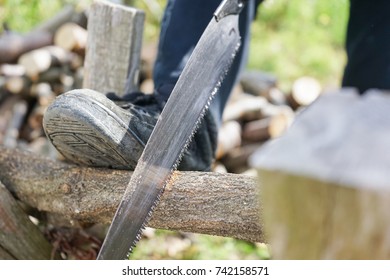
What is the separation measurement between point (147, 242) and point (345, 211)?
2635mm

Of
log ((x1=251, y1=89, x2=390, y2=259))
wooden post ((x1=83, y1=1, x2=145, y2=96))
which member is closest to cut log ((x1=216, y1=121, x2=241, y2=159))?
wooden post ((x1=83, y1=1, x2=145, y2=96))

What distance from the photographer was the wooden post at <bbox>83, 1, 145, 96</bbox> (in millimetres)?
2145

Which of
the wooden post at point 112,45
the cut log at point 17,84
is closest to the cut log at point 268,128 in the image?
the cut log at point 17,84

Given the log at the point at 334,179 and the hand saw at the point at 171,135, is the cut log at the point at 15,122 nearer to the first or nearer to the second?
the hand saw at the point at 171,135

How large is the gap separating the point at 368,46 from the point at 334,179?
1358 millimetres

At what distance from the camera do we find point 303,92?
408cm

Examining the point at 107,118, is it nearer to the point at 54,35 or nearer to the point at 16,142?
the point at 16,142

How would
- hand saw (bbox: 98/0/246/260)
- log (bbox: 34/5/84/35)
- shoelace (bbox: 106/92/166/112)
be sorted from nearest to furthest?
hand saw (bbox: 98/0/246/260) → shoelace (bbox: 106/92/166/112) → log (bbox: 34/5/84/35)

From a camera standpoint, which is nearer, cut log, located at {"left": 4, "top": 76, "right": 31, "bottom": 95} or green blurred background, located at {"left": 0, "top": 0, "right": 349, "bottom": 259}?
cut log, located at {"left": 4, "top": 76, "right": 31, "bottom": 95}

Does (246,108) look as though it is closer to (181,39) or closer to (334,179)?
(181,39)

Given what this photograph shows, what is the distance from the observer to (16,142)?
3.76 meters

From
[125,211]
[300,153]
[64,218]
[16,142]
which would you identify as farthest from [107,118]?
[16,142]

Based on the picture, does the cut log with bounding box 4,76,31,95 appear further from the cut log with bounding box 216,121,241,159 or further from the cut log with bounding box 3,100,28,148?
the cut log with bounding box 216,121,241,159

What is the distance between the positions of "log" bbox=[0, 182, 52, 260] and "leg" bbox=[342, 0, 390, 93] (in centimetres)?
108
